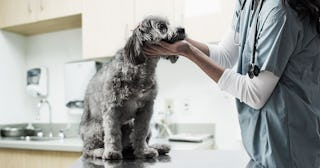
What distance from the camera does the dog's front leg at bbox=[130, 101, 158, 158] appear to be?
121 cm

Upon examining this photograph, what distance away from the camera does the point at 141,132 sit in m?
1.21

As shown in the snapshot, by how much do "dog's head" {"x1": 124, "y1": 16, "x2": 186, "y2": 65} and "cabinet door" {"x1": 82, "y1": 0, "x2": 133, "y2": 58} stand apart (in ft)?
4.94

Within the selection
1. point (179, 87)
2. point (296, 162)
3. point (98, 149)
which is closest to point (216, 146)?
point (179, 87)

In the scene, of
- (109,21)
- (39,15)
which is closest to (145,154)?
(109,21)

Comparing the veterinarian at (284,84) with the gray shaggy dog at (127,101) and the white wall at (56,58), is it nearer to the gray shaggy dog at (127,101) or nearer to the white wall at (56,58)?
the gray shaggy dog at (127,101)

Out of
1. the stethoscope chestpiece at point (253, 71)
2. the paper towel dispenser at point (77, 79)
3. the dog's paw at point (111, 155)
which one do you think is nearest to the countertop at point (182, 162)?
the dog's paw at point (111, 155)

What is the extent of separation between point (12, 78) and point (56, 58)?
1.60ft

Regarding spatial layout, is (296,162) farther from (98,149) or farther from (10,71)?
(10,71)

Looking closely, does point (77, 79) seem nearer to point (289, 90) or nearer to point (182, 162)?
point (182, 162)

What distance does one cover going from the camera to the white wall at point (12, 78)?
3.24 meters

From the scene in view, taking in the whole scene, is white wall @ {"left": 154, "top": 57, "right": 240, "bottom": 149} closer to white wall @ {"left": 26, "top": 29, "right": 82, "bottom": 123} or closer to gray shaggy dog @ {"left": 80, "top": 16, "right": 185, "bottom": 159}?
white wall @ {"left": 26, "top": 29, "right": 82, "bottom": 123}

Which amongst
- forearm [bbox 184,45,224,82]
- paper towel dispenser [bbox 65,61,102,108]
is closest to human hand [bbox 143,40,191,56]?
forearm [bbox 184,45,224,82]

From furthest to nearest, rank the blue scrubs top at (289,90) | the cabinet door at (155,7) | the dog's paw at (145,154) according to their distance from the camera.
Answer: the cabinet door at (155,7) → the dog's paw at (145,154) → the blue scrubs top at (289,90)

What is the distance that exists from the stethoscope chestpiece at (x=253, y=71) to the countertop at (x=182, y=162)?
37 centimetres
